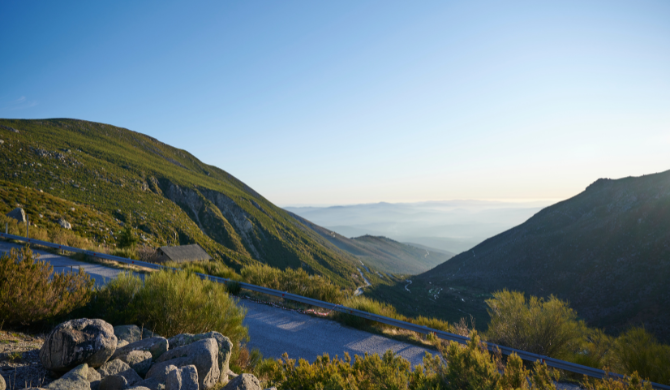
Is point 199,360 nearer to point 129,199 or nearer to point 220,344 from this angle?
point 220,344

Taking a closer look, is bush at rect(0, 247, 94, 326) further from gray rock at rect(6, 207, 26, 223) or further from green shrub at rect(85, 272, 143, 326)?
gray rock at rect(6, 207, 26, 223)

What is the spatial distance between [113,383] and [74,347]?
0.63 meters

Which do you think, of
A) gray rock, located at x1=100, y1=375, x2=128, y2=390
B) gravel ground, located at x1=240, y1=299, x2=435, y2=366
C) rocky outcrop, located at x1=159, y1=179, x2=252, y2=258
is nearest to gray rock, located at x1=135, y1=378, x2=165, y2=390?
gray rock, located at x1=100, y1=375, x2=128, y2=390

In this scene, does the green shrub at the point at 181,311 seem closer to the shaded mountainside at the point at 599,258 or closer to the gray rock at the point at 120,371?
the gray rock at the point at 120,371

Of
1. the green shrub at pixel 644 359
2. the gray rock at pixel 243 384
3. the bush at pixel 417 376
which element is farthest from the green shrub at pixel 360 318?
the green shrub at pixel 644 359

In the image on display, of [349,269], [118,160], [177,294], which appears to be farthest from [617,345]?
[349,269]

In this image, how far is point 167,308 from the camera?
499cm

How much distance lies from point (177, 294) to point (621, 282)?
55.9 meters

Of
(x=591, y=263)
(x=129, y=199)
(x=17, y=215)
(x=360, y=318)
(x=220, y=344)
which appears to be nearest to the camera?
(x=220, y=344)

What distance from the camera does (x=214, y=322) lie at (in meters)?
5.12

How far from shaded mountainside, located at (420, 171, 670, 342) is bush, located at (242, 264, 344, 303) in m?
41.0

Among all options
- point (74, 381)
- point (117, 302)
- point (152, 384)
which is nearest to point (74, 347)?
point (74, 381)

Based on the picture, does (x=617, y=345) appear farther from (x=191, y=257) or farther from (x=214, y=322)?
(x=191, y=257)

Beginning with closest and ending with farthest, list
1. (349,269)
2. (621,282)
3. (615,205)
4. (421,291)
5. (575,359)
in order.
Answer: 1. (575,359)
2. (621,282)
3. (615,205)
4. (421,291)
5. (349,269)
